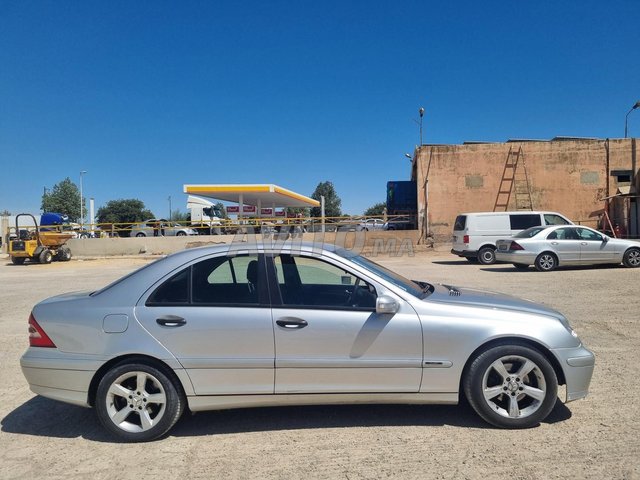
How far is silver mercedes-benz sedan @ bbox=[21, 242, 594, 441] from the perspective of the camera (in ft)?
11.1

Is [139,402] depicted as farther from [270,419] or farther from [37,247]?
[37,247]

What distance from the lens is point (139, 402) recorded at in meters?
3.39

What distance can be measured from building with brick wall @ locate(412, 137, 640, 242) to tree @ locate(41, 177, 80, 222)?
59.3m

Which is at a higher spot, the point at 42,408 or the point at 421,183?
the point at 421,183

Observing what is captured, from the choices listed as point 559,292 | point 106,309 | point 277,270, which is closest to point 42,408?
point 106,309

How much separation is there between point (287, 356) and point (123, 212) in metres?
85.7

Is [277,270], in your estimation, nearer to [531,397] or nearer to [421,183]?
[531,397]

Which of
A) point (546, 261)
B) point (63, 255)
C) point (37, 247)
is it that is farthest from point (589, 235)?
point (63, 255)

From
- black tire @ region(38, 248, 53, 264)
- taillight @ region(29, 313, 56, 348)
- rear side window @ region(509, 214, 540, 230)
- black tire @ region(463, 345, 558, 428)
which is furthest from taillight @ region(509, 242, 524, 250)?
black tire @ region(38, 248, 53, 264)

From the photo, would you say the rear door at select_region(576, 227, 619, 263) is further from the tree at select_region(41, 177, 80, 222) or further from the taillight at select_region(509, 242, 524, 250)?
the tree at select_region(41, 177, 80, 222)

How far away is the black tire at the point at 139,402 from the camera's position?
11.1ft

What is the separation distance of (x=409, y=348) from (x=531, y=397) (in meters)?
1.04

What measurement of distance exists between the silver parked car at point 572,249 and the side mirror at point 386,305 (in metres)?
11.9

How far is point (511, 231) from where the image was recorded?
17.4 m
